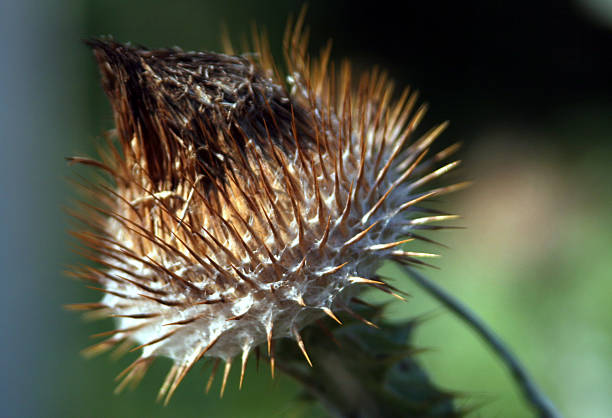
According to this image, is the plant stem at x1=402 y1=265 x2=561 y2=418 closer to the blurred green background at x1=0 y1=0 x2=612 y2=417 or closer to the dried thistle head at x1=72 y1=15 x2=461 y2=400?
the dried thistle head at x1=72 y1=15 x2=461 y2=400

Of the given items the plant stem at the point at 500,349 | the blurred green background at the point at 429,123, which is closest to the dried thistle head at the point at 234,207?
the plant stem at the point at 500,349

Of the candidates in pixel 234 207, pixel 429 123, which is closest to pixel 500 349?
pixel 234 207

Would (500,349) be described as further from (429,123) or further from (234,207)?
(429,123)

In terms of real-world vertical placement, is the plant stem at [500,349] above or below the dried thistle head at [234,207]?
below

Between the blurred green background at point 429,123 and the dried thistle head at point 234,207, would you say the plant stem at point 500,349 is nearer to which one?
the dried thistle head at point 234,207

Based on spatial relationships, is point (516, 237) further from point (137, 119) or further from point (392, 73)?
point (137, 119)

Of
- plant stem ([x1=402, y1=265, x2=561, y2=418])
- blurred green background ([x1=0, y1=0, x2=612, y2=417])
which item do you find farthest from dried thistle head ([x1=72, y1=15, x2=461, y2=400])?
blurred green background ([x1=0, y1=0, x2=612, y2=417])
